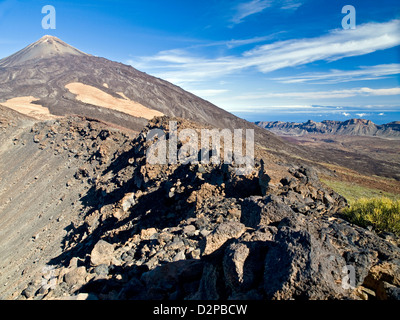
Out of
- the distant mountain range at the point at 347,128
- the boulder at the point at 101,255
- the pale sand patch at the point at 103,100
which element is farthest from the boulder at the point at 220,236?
the distant mountain range at the point at 347,128

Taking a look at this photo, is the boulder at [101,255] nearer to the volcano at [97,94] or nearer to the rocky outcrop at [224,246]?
the rocky outcrop at [224,246]

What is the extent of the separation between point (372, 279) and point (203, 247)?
241 centimetres

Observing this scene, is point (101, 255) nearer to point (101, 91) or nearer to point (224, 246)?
point (224, 246)

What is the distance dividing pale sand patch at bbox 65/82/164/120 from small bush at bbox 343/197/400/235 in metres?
44.1

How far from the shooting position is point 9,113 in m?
25.6

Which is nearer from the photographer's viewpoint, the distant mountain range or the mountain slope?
the mountain slope

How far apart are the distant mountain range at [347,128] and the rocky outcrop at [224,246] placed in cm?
15893

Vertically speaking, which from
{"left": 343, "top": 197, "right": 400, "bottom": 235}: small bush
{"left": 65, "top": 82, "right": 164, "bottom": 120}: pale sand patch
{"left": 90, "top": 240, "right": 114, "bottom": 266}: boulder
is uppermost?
{"left": 65, "top": 82, "right": 164, "bottom": 120}: pale sand patch

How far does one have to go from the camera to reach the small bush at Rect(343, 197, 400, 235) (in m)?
5.21

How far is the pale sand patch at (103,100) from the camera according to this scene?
49.0m

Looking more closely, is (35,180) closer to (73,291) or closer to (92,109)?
(73,291)

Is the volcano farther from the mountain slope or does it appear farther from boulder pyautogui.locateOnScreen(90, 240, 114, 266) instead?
boulder pyautogui.locateOnScreen(90, 240, 114, 266)

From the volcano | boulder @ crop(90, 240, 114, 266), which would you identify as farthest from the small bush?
the volcano

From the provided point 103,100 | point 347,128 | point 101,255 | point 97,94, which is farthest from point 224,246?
point 347,128
